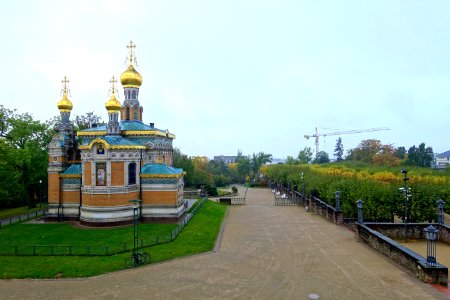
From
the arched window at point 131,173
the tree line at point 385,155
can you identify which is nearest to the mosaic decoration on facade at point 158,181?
the arched window at point 131,173

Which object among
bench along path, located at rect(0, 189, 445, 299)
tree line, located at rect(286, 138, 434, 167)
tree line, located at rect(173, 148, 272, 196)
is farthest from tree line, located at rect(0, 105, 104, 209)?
tree line, located at rect(286, 138, 434, 167)

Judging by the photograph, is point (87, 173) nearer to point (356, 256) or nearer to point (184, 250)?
point (184, 250)

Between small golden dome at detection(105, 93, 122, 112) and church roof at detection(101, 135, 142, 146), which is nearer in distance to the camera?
church roof at detection(101, 135, 142, 146)

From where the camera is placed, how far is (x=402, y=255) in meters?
19.9

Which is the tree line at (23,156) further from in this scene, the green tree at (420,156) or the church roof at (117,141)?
the green tree at (420,156)

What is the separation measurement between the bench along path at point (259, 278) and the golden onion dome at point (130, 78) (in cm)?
2120

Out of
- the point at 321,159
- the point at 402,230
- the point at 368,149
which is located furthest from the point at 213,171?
the point at 402,230

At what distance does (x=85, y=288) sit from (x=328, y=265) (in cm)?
1304

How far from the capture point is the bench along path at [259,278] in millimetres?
16031

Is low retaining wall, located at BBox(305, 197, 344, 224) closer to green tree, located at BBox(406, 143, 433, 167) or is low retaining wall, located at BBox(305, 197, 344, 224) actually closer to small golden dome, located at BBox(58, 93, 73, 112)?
small golden dome, located at BBox(58, 93, 73, 112)

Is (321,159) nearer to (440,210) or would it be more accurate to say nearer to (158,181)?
(440,210)

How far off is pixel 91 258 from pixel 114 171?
11.1m

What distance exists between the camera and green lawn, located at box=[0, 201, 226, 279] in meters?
19.0

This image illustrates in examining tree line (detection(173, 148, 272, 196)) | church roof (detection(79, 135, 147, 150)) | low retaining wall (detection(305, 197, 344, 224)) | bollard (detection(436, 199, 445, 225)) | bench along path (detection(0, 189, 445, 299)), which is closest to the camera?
bench along path (detection(0, 189, 445, 299))
